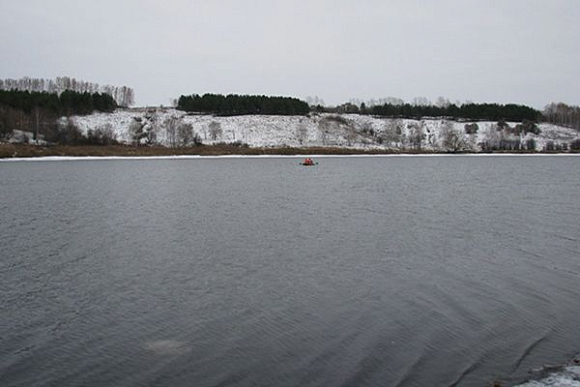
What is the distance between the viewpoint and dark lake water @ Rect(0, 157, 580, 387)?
1002cm

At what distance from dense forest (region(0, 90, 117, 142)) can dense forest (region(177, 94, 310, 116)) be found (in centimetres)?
2861

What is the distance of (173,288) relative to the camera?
1531 cm

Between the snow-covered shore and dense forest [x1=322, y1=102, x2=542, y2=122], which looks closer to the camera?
the snow-covered shore

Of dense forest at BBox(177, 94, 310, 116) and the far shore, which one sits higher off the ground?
dense forest at BBox(177, 94, 310, 116)

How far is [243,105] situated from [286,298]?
553 ft

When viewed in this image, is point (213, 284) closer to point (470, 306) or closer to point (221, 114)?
point (470, 306)

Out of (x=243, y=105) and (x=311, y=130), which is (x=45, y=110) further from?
(x=311, y=130)

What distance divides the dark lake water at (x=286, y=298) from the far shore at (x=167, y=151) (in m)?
82.2

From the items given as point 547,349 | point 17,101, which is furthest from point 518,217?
point 17,101

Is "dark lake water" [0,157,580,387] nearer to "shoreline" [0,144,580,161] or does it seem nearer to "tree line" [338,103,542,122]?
"shoreline" [0,144,580,161]

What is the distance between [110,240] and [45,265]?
471 centimetres

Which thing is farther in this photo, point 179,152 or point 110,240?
point 179,152

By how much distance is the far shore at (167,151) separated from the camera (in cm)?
10348

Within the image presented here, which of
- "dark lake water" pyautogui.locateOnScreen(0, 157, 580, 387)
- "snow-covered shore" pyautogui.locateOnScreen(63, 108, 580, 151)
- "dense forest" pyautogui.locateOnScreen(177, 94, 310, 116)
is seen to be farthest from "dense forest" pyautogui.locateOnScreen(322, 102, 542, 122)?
"dark lake water" pyautogui.locateOnScreen(0, 157, 580, 387)
